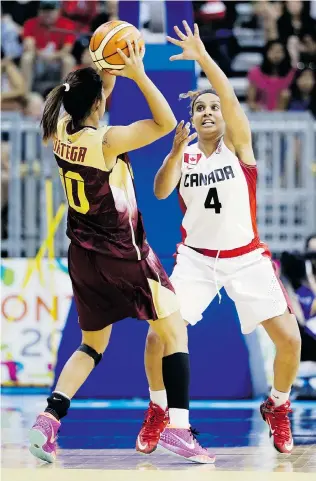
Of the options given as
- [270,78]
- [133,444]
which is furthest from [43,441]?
[270,78]

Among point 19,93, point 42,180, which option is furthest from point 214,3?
point 42,180

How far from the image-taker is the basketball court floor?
5.37 m

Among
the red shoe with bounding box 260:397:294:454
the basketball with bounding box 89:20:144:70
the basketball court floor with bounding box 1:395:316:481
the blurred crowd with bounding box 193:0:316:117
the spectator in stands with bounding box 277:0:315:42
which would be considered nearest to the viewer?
the basketball court floor with bounding box 1:395:316:481

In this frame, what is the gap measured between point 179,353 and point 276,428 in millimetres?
865

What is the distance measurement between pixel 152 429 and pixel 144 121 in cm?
Answer: 184

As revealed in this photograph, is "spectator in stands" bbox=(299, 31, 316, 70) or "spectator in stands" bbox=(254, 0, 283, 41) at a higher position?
"spectator in stands" bbox=(254, 0, 283, 41)

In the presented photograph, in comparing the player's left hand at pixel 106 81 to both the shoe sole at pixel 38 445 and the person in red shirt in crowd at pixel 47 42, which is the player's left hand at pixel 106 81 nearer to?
the shoe sole at pixel 38 445

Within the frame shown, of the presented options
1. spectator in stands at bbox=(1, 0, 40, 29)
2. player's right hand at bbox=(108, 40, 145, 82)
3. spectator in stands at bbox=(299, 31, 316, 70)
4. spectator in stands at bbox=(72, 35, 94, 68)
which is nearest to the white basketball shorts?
player's right hand at bbox=(108, 40, 145, 82)

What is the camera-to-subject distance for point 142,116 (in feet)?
27.8

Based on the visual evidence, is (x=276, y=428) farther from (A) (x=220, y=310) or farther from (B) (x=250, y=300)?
(A) (x=220, y=310)

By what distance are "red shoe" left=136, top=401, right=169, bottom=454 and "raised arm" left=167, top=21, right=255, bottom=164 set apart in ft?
5.32

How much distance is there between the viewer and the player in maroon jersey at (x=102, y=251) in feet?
19.1

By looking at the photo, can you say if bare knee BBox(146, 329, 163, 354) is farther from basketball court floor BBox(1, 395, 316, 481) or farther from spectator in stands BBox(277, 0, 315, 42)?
spectator in stands BBox(277, 0, 315, 42)

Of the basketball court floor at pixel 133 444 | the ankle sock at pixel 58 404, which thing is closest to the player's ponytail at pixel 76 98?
the ankle sock at pixel 58 404
